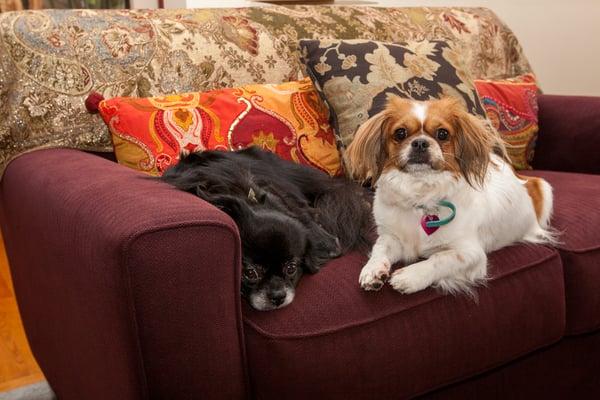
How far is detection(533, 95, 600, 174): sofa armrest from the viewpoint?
7.76ft

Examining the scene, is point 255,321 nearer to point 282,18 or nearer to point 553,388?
point 553,388

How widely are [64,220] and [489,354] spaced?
0.97 metres

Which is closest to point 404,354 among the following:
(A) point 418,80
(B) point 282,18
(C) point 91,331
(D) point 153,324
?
(D) point 153,324

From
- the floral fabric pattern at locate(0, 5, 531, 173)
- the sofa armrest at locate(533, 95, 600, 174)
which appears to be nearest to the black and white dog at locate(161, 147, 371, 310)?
the floral fabric pattern at locate(0, 5, 531, 173)

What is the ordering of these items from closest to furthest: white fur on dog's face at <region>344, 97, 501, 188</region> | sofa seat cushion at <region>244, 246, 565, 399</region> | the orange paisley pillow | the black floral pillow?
sofa seat cushion at <region>244, 246, 565, 399</region> < white fur on dog's face at <region>344, 97, 501, 188</region> < the orange paisley pillow < the black floral pillow

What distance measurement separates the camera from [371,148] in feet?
5.05

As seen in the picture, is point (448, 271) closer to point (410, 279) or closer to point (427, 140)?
point (410, 279)

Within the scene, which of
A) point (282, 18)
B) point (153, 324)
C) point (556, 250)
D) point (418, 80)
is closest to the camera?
point (153, 324)

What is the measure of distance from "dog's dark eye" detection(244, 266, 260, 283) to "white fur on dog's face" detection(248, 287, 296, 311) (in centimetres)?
4

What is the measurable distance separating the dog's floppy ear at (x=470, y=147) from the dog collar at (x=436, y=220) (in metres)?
0.08

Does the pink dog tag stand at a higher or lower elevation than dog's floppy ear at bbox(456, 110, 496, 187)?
lower

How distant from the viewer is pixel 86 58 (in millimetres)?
1902

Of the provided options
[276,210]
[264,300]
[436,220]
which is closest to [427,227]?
[436,220]

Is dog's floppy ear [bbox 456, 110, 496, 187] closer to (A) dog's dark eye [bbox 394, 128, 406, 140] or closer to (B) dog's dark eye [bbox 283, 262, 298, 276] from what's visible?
(A) dog's dark eye [bbox 394, 128, 406, 140]
